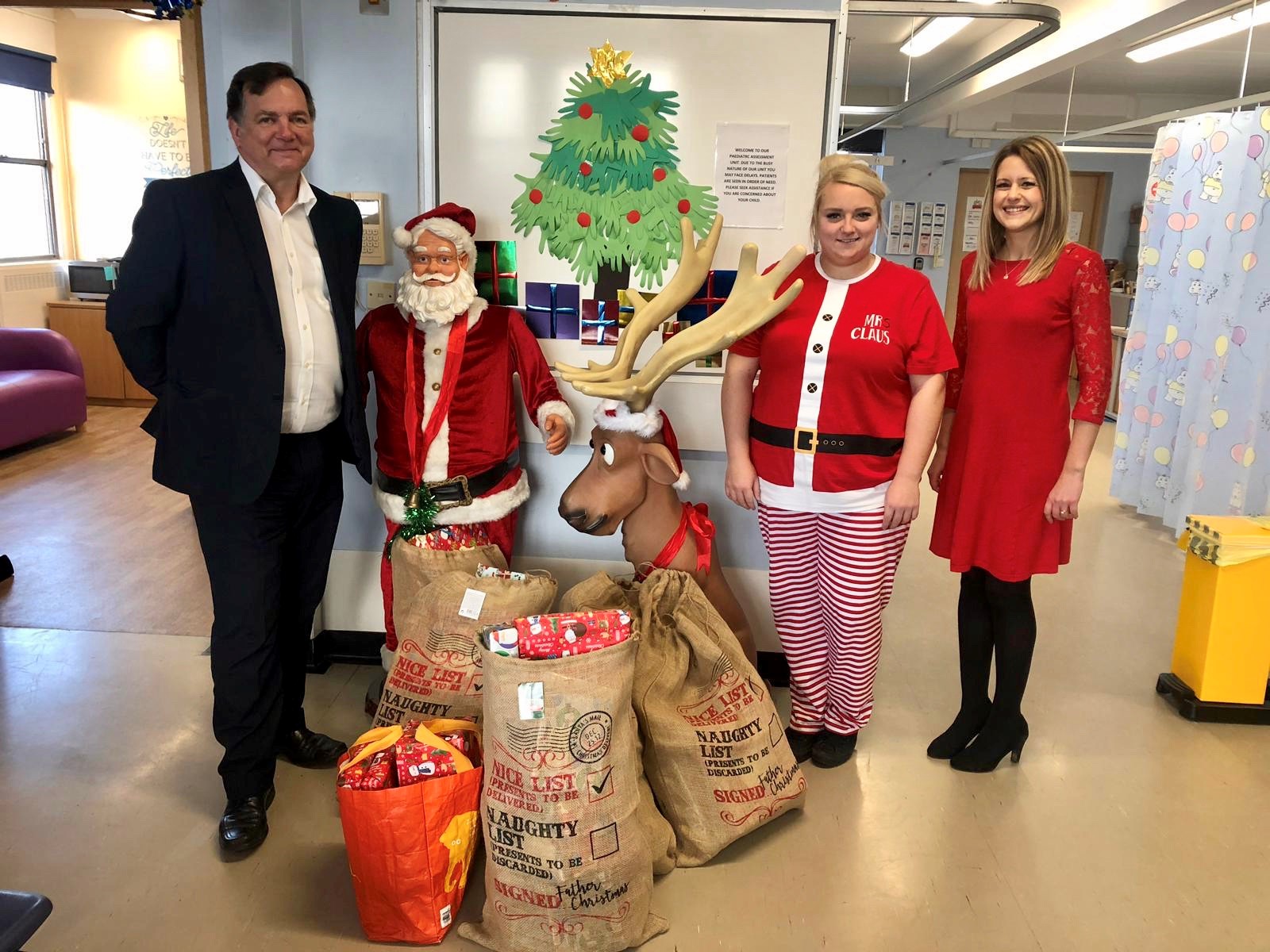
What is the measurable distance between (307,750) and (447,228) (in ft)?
4.43

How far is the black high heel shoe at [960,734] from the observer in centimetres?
251

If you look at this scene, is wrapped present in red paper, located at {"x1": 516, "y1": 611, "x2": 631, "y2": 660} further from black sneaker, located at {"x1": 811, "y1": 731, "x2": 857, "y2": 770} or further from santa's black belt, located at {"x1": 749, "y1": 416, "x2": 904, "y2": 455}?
black sneaker, located at {"x1": 811, "y1": 731, "x2": 857, "y2": 770}

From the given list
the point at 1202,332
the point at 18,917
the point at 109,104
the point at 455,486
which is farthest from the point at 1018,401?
the point at 109,104

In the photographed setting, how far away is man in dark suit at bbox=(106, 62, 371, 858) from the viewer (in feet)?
6.21

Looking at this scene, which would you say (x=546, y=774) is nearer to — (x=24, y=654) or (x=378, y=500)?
(x=378, y=500)

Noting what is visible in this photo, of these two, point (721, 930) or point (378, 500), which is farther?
point (378, 500)

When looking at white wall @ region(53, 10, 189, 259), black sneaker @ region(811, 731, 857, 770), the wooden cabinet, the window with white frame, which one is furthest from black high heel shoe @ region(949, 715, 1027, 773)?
the window with white frame

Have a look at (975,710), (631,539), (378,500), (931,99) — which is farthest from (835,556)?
(931,99)

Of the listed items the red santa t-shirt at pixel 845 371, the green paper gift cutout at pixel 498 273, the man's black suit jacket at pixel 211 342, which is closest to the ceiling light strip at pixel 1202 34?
the red santa t-shirt at pixel 845 371

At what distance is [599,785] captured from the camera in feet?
5.70

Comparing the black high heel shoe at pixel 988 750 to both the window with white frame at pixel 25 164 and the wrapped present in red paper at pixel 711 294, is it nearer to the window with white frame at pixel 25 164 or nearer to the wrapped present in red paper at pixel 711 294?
the wrapped present in red paper at pixel 711 294

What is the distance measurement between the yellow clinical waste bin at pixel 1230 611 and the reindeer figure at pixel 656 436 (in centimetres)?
139

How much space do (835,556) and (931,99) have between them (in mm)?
5803

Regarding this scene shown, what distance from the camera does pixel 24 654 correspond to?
9.70ft
